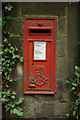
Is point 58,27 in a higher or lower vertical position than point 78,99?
higher

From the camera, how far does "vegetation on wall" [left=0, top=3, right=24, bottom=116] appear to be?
3.56 metres

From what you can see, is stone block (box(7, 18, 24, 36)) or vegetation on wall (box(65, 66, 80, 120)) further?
stone block (box(7, 18, 24, 36))

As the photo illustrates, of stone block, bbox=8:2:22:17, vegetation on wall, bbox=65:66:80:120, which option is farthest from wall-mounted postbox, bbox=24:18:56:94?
vegetation on wall, bbox=65:66:80:120

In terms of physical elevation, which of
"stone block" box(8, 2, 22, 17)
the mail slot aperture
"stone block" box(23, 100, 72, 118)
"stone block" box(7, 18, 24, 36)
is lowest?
"stone block" box(23, 100, 72, 118)

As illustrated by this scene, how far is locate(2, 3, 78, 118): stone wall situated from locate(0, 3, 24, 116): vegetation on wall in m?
0.11

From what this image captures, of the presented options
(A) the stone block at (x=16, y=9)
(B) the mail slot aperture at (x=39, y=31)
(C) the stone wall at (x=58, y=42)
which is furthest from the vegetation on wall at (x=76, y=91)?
(A) the stone block at (x=16, y=9)

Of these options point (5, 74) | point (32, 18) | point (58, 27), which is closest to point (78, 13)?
point (58, 27)

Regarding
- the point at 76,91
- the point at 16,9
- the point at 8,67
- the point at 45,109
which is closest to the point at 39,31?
the point at 16,9

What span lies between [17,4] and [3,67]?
139 cm

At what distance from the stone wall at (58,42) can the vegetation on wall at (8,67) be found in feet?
0.36

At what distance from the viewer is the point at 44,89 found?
3.63 metres

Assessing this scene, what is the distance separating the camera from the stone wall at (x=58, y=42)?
143 inches

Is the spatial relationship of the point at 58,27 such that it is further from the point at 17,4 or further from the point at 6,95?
the point at 6,95

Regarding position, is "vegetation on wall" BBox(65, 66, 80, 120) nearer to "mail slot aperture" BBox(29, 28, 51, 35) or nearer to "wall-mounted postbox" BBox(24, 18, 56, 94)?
"wall-mounted postbox" BBox(24, 18, 56, 94)
